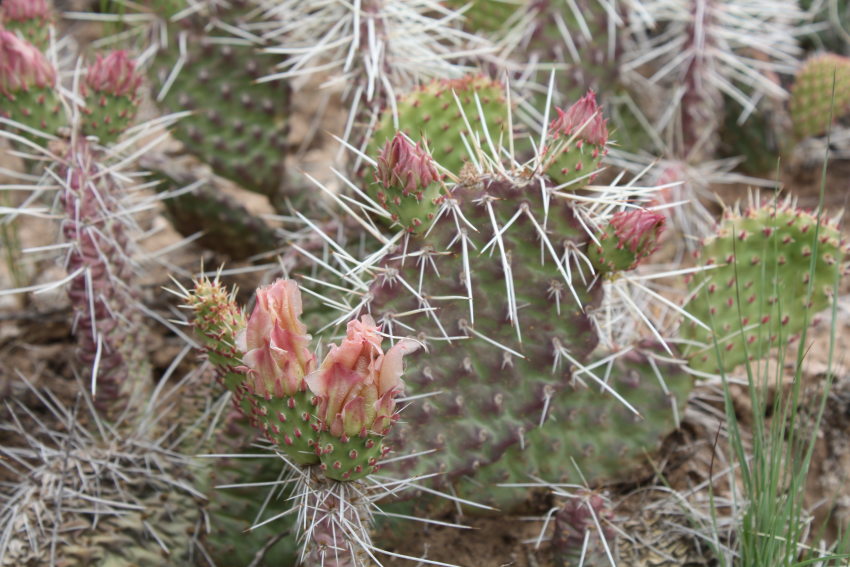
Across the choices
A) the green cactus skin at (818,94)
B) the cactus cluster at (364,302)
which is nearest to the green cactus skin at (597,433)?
the cactus cluster at (364,302)

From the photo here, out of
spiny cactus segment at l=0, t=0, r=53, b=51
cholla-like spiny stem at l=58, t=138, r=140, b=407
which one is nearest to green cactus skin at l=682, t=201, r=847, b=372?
cholla-like spiny stem at l=58, t=138, r=140, b=407

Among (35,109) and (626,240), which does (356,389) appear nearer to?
(626,240)

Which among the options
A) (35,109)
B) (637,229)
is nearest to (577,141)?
(637,229)

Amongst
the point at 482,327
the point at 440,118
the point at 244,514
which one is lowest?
the point at 244,514

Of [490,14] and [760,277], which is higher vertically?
[490,14]

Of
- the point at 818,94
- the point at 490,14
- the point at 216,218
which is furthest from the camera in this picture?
the point at 818,94

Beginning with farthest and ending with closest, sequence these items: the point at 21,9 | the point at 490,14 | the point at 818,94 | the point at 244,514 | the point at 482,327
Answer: the point at 818,94 → the point at 490,14 → the point at 21,9 → the point at 244,514 → the point at 482,327

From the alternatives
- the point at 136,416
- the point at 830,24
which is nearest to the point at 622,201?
the point at 136,416
